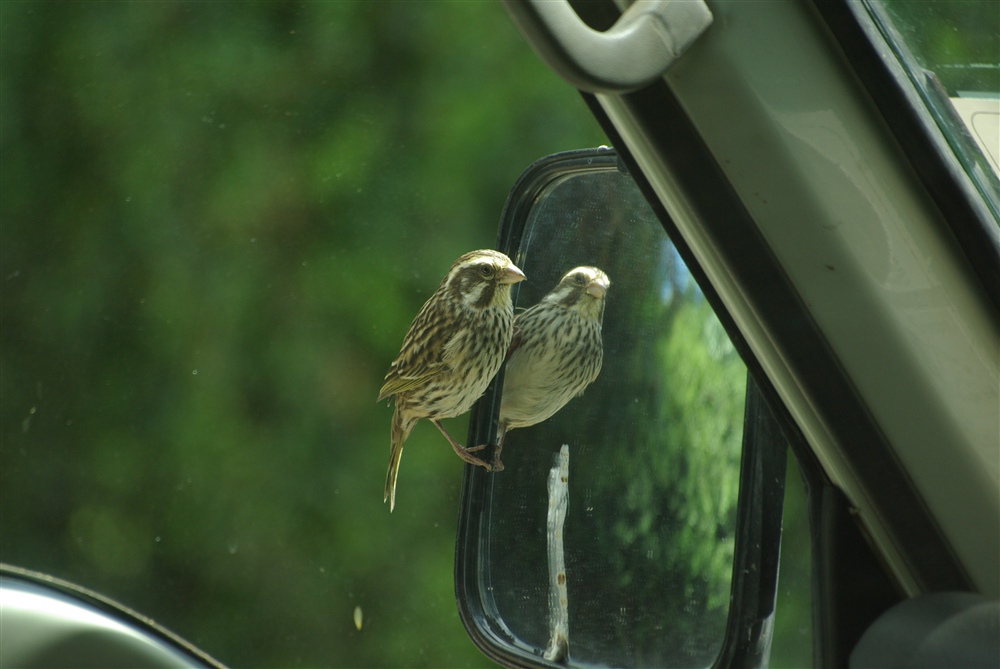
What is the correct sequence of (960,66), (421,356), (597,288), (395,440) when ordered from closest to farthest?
(960,66)
(597,288)
(421,356)
(395,440)

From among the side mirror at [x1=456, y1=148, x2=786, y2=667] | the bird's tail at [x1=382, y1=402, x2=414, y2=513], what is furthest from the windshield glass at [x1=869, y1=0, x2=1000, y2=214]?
the bird's tail at [x1=382, y1=402, x2=414, y2=513]

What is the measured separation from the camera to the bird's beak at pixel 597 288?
4.26 ft

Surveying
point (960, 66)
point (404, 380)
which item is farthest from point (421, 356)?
point (960, 66)

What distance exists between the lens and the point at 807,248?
829mm

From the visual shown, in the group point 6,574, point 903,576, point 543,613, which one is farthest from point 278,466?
point 903,576

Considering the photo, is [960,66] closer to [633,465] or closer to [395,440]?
[633,465]

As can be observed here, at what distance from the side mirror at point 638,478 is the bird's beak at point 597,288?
13mm

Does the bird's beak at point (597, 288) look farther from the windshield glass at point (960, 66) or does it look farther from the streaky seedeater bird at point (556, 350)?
the windshield glass at point (960, 66)

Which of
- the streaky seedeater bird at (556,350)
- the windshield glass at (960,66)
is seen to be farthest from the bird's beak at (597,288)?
the windshield glass at (960,66)

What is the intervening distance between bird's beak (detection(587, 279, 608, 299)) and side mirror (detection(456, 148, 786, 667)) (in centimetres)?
1

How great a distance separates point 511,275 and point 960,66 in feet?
2.30

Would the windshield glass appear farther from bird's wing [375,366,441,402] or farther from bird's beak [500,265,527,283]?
bird's wing [375,366,441,402]

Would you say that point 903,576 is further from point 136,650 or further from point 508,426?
point 136,650

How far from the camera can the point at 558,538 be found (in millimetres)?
1368
